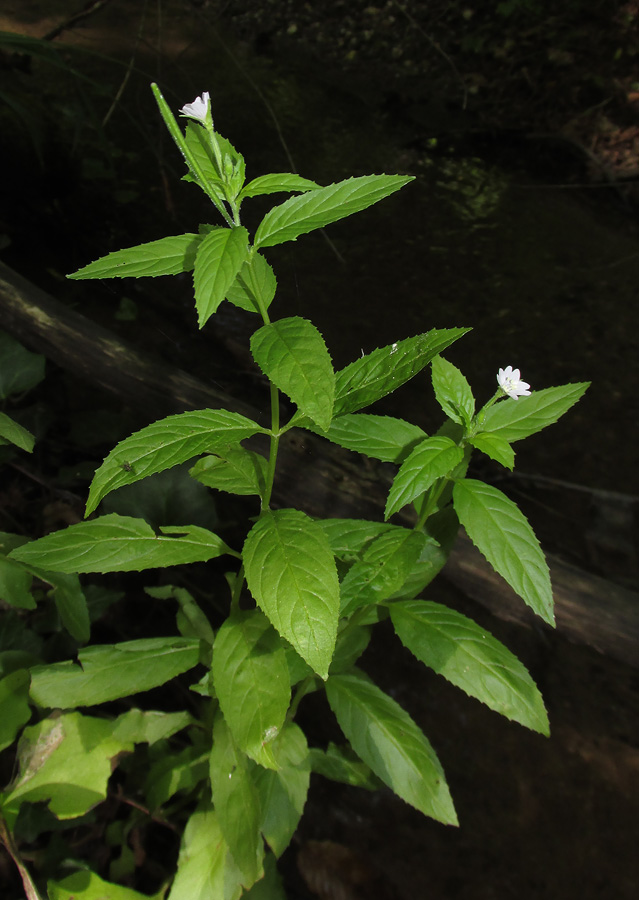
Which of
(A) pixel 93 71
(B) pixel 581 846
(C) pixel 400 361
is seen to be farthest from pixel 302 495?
(A) pixel 93 71

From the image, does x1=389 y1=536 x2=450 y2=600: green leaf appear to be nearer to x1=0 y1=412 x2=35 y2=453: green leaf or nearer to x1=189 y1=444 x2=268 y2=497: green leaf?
x1=189 y1=444 x2=268 y2=497: green leaf

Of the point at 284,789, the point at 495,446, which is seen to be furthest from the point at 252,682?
the point at 495,446

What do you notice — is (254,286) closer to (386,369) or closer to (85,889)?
(386,369)

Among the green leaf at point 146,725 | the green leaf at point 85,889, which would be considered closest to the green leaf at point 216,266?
the green leaf at point 146,725

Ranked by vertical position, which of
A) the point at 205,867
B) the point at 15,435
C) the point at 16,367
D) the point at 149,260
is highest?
the point at 149,260

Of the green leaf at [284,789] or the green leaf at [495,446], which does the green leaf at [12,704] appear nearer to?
the green leaf at [284,789]
